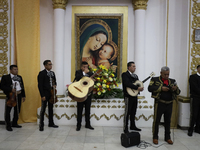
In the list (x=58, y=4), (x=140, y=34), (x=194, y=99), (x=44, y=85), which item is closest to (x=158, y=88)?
(x=194, y=99)

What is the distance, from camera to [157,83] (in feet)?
12.9

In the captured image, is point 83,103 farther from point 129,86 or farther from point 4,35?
point 4,35

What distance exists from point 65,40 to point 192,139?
473 centimetres

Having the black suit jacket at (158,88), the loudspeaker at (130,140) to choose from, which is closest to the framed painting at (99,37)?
the black suit jacket at (158,88)

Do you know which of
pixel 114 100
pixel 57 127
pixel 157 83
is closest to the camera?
pixel 157 83

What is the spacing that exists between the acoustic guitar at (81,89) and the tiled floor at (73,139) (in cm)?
95

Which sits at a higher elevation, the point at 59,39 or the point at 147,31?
the point at 147,31

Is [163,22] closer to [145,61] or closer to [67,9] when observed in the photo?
[145,61]

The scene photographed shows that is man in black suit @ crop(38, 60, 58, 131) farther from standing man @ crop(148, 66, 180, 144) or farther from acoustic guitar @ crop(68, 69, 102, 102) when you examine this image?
standing man @ crop(148, 66, 180, 144)

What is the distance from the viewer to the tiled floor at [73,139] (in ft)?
12.5

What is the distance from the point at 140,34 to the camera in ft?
19.5

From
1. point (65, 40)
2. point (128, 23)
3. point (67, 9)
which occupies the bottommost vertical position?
point (65, 40)

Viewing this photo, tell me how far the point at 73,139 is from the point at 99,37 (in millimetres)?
3470

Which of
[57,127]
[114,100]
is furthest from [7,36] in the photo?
[114,100]
